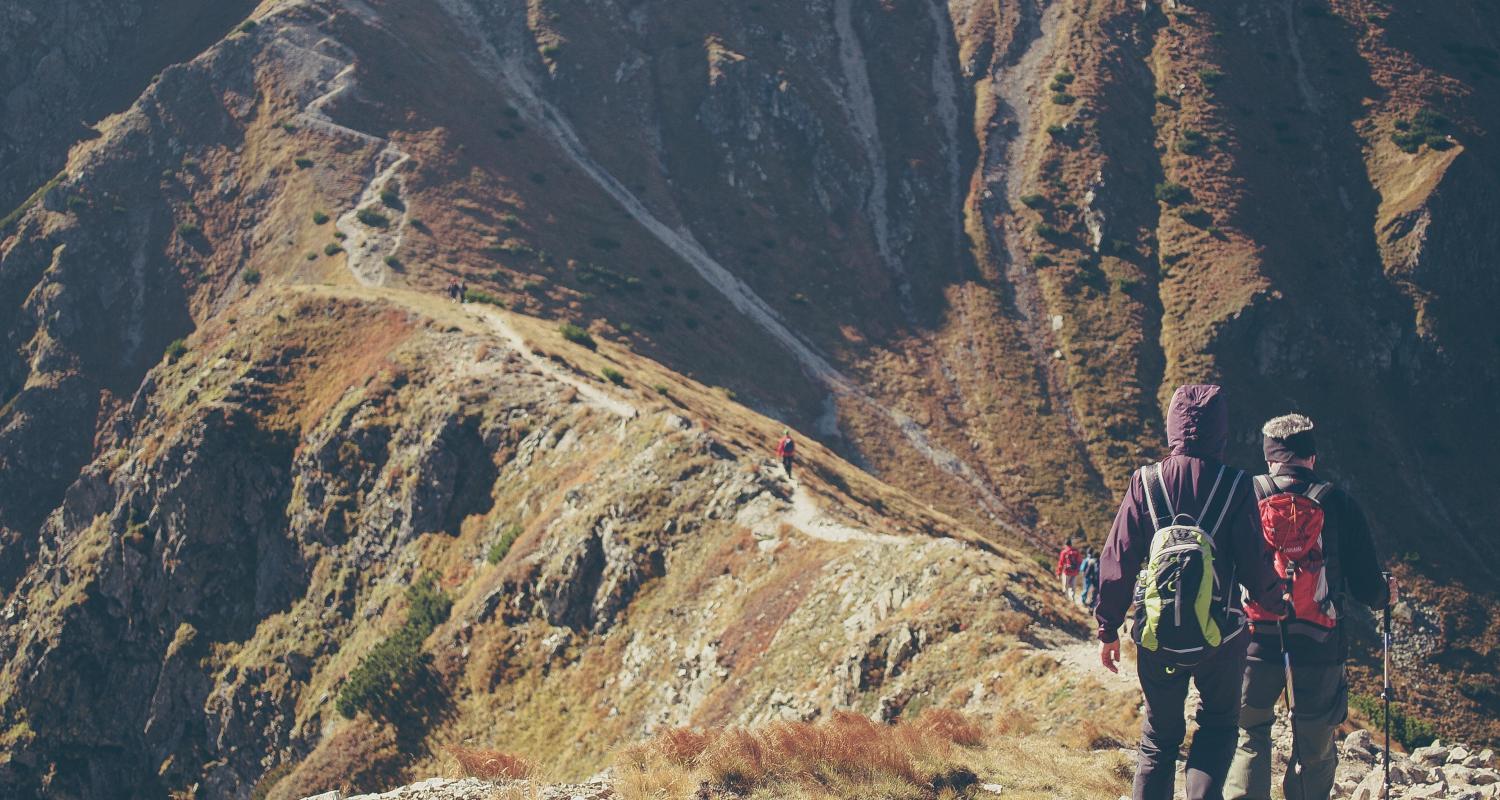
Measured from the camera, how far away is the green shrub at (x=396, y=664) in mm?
35812

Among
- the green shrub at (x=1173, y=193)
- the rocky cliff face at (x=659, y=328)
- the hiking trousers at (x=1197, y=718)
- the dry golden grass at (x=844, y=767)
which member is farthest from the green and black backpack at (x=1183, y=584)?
the green shrub at (x=1173, y=193)

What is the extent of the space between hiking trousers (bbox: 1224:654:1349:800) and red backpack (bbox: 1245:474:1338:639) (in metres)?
0.50

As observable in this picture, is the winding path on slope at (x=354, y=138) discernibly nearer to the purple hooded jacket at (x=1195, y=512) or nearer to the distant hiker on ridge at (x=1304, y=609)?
the distant hiker on ridge at (x=1304, y=609)

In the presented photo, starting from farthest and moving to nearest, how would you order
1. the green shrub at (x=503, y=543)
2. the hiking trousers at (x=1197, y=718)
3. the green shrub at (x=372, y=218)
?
the green shrub at (x=372, y=218), the green shrub at (x=503, y=543), the hiking trousers at (x=1197, y=718)

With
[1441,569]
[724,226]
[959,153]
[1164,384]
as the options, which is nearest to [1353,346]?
[1164,384]

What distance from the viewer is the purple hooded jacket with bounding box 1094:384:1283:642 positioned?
9.23 m

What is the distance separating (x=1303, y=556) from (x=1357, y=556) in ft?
1.82

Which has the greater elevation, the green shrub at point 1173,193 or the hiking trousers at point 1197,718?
the green shrub at point 1173,193

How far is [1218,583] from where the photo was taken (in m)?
9.14

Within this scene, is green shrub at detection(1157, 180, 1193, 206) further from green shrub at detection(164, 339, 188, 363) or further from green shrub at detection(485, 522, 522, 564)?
green shrub at detection(164, 339, 188, 363)

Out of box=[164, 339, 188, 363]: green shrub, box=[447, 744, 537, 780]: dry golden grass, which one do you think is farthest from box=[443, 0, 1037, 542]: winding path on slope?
box=[447, 744, 537, 780]: dry golden grass

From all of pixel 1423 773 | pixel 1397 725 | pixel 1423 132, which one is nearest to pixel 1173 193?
pixel 1423 132

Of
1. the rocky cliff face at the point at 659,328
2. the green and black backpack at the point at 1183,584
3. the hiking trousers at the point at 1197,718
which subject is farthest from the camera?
the rocky cliff face at the point at 659,328

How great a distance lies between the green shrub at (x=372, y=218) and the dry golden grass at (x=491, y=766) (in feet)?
243
